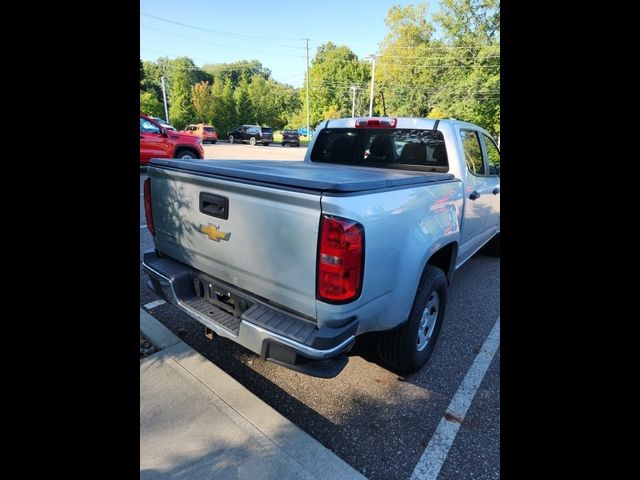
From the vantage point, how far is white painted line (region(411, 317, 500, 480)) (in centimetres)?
216

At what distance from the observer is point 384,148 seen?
13.4 ft

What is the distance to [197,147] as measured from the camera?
523 inches

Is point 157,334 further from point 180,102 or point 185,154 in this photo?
point 180,102

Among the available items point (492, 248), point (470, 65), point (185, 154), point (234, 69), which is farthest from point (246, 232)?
point (234, 69)

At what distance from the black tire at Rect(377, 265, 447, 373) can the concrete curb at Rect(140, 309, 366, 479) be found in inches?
33.5

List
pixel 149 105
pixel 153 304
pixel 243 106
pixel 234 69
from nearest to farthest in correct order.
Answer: pixel 153 304 < pixel 149 105 < pixel 243 106 < pixel 234 69

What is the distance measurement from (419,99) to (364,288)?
3753 centimetres

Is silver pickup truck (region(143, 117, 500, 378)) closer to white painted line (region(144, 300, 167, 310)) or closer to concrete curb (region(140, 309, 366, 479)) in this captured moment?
concrete curb (region(140, 309, 366, 479))

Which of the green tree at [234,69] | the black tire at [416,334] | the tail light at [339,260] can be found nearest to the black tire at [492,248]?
the black tire at [416,334]

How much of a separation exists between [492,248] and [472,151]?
100.0 inches

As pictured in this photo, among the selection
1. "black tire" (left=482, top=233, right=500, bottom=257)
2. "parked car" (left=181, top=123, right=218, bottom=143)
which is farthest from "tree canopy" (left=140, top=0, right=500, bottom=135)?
"black tire" (left=482, top=233, right=500, bottom=257)
